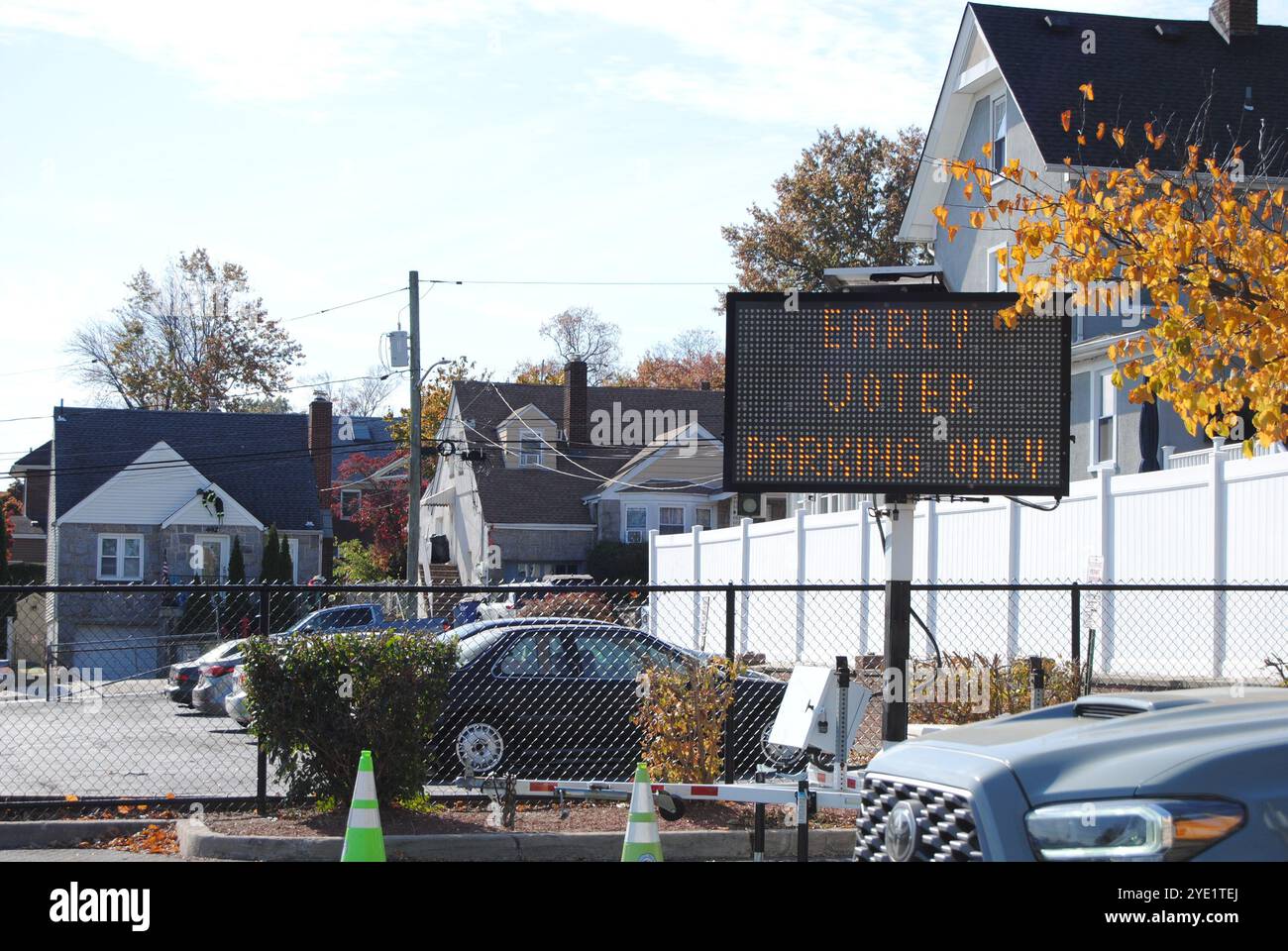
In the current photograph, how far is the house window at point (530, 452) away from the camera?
5094 centimetres

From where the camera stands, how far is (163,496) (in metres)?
48.6

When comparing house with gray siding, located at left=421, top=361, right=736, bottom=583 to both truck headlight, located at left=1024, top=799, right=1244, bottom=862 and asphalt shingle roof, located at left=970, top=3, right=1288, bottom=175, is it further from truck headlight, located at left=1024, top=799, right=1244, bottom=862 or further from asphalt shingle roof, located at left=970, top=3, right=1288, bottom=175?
truck headlight, located at left=1024, top=799, right=1244, bottom=862

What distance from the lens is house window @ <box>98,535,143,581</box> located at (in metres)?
48.0

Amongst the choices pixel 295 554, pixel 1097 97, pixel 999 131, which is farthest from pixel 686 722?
pixel 295 554

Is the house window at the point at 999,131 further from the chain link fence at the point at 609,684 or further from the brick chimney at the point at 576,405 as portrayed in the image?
the brick chimney at the point at 576,405

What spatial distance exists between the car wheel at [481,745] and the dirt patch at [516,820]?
0.99 m

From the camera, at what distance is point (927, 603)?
900 inches

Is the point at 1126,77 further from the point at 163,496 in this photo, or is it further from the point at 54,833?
the point at 163,496

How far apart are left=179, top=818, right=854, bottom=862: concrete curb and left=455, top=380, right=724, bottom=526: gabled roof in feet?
132

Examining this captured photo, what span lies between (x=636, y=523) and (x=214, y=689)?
96.6ft

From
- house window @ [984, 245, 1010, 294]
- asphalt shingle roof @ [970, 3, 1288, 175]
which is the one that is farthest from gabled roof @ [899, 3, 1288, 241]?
house window @ [984, 245, 1010, 294]

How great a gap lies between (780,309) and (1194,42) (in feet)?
86.1
